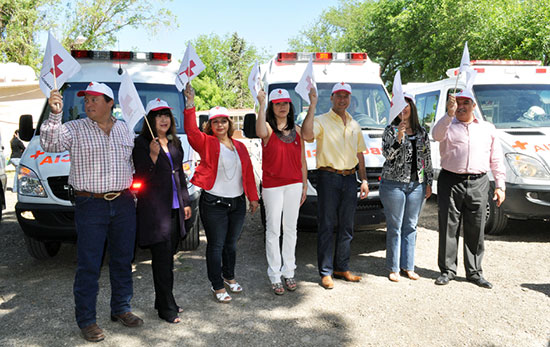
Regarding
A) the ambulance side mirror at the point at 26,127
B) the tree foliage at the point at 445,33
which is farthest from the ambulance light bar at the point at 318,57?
the tree foliage at the point at 445,33

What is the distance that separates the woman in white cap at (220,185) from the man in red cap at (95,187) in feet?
2.45

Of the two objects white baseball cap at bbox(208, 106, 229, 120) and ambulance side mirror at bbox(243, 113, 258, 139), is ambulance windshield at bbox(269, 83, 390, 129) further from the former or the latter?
white baseball cap at bbox(208, 106, 229, 120)

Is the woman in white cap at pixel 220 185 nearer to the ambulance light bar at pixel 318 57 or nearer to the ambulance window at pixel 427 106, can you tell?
the ambulance light bar at pixel 318 57

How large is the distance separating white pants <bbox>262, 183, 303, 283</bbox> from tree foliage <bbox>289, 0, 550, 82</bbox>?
12.8m

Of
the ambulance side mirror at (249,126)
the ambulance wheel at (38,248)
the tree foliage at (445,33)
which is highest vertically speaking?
the tree foliage at (445,33)

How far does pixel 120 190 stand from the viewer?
3799mm

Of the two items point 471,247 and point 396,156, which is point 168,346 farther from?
point 471,247

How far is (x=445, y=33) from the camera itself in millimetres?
21312

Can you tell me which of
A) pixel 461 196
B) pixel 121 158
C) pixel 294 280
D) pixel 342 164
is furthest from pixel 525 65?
pixel 121 158

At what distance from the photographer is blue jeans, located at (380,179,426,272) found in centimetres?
500

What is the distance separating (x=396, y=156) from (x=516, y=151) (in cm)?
221

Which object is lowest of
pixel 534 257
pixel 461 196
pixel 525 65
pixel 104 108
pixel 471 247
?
pixel 534 257

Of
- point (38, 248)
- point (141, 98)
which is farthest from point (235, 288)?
point (141, 98)

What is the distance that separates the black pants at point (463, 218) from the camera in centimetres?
492
